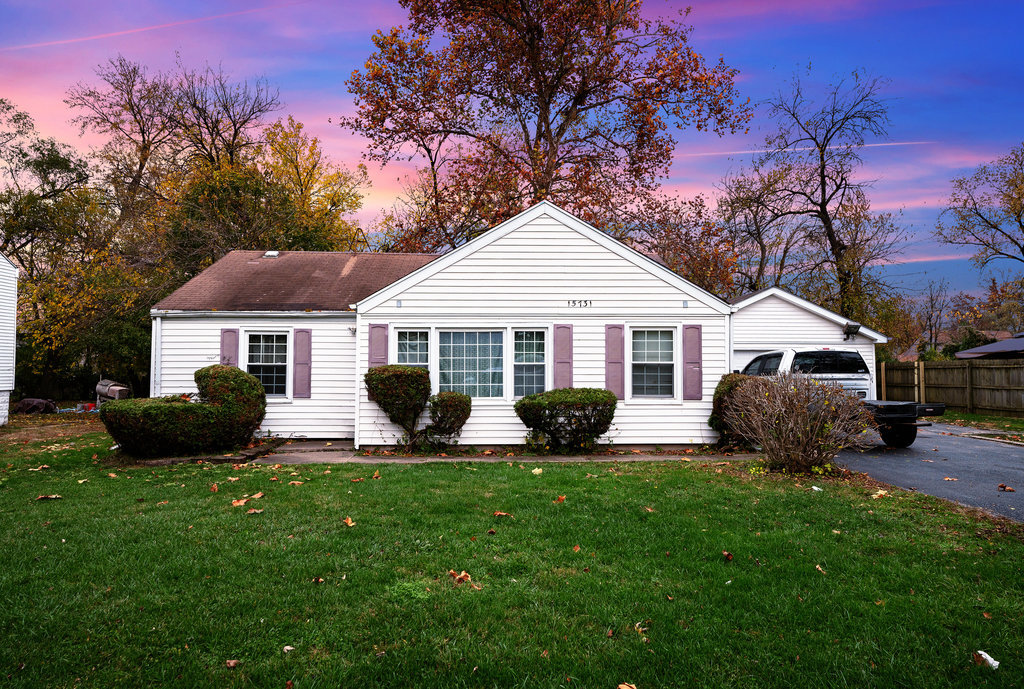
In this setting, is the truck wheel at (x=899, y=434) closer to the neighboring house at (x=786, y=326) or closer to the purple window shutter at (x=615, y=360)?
the purple window shutter at (x=615, y=360)

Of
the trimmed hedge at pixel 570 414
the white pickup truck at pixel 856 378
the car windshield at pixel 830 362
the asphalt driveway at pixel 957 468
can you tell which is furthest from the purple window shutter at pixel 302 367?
the car windshield at pixel 830 362

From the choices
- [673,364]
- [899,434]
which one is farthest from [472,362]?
[899,434]

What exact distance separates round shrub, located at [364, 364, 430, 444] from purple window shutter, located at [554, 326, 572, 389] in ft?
8.76

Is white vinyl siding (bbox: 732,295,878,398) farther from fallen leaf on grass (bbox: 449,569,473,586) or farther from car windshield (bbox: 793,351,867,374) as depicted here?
fallen leaf on grass (bbox: 449,569,473,586)

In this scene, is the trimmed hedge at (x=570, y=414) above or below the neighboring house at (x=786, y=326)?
below

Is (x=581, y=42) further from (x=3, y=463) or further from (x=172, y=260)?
(x=3, y=463)

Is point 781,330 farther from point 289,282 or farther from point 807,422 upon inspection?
point 289,282

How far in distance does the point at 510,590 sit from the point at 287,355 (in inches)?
402

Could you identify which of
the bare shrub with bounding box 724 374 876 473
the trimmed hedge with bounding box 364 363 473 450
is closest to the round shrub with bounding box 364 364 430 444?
the trimmed hedge with bounding box 364 363 473 450

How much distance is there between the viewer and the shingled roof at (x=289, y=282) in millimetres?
13047

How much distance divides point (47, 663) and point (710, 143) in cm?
2478

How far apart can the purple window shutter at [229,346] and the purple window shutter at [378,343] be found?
342cm

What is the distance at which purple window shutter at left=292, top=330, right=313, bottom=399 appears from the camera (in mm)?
12789

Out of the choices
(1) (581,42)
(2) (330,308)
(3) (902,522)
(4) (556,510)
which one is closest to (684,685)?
(4) (556,510)
